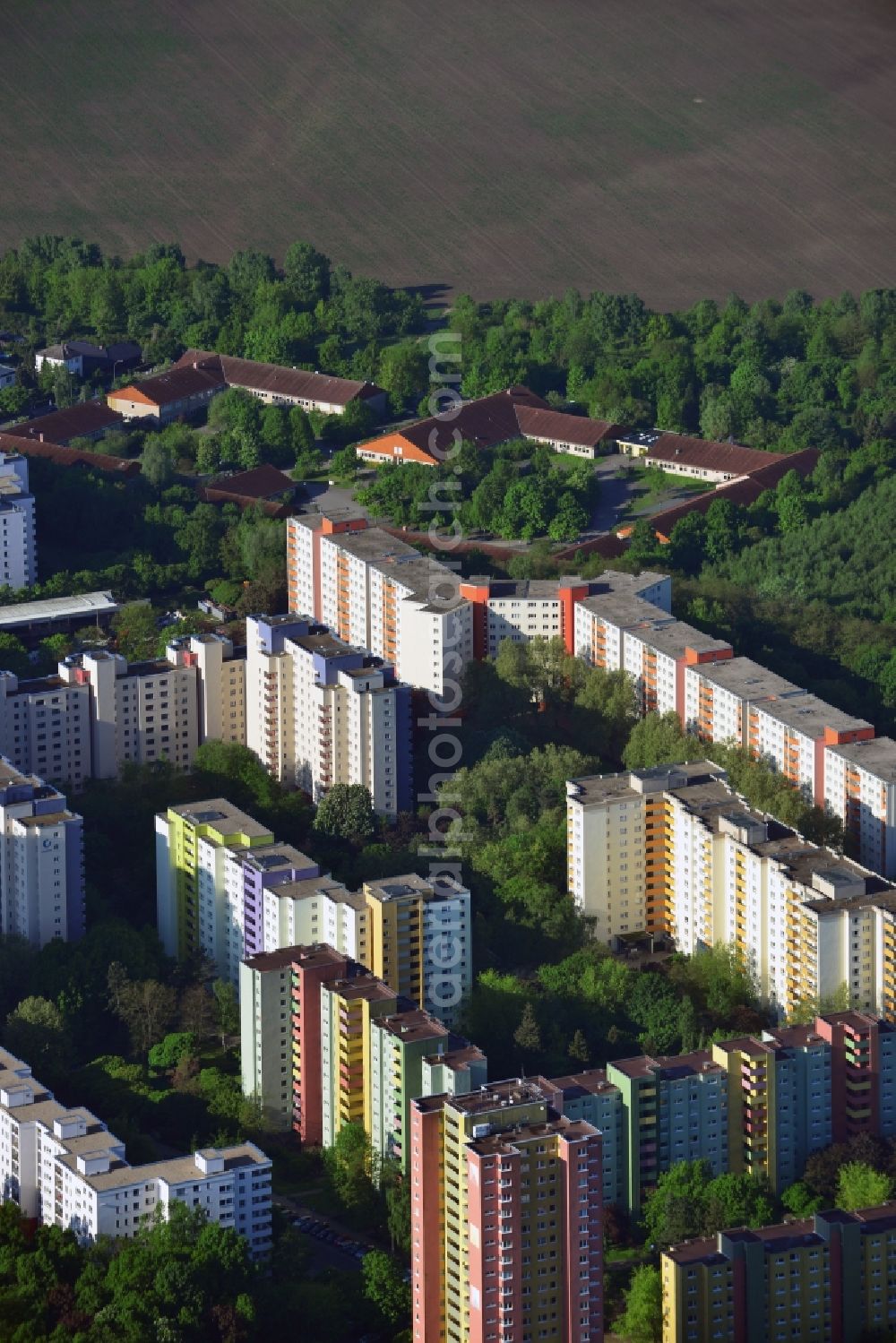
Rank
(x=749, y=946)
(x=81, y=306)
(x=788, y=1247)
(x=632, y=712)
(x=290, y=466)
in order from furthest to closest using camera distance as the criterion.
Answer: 1. (x=81, y=306)
2. (x=290, y=466)
3. (x=632, y=712)
4. (x=749, y=946)
5. (x=788, y=1247)

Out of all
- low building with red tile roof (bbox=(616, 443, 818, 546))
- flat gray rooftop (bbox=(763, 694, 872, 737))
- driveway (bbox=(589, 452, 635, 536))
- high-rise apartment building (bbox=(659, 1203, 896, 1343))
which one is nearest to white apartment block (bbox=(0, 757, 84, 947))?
flat gray rooftop (bbox=(763, 694, 872, 737))

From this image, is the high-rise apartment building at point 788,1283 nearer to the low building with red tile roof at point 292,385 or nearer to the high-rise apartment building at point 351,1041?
the high-rise apartment building at point 351,1041

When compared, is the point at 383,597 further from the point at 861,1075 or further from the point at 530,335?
the point at 530,335

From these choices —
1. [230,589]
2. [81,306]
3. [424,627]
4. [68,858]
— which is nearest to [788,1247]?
[68,858]

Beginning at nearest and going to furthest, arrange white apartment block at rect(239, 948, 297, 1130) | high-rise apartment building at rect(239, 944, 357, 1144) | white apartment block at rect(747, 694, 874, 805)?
high-rise apartment building at rect(239, 944, 357, 1144), white apartment block at rect(239, 948, 297, 1130), white apartment block at rect(747, 694, 874, 805)

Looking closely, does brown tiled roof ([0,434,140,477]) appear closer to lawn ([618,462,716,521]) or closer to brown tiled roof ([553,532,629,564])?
brown tiled roof ([553,532,629,564])

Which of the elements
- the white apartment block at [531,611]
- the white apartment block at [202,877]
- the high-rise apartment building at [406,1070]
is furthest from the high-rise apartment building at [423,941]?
the white apartment block at [531,611]

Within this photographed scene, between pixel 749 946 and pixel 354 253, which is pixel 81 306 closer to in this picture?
pixel 354 253
